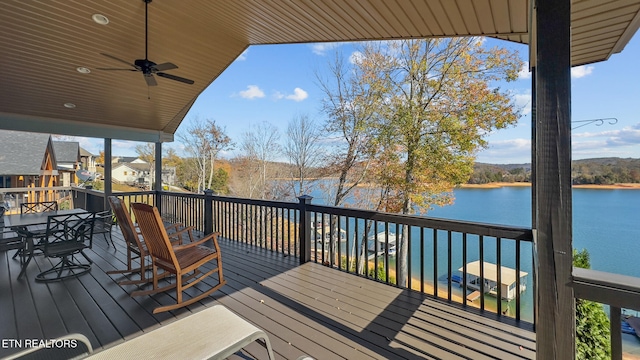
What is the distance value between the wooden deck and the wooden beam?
3.16 feet

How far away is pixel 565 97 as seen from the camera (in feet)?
3.92

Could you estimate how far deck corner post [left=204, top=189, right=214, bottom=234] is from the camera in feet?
18.8

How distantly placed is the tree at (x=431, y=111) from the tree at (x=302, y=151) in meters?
3.33

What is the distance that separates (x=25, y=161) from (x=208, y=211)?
11.8m

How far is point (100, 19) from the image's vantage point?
12.2 feet

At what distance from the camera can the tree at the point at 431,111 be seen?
30.9ft

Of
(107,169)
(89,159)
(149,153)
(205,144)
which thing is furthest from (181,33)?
(89,159)

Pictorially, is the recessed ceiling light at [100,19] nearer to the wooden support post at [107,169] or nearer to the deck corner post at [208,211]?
the deck corner post at [208,211]

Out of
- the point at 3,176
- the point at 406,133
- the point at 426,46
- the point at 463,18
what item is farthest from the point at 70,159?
the point at 463,18

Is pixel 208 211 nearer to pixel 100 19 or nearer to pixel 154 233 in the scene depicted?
pixel 154 233

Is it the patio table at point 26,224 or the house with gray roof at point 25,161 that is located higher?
the house with gray roof at point 25,161

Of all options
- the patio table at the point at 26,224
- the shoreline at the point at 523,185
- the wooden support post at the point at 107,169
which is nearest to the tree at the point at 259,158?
the wooden support post at the point at 107,169

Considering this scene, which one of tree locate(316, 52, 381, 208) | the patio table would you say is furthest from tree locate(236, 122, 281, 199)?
the patio table

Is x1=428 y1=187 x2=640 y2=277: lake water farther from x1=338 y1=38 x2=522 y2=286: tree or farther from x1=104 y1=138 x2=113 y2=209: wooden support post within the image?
x1=104 y1=138 x2=113 y2=209: wooden support post
